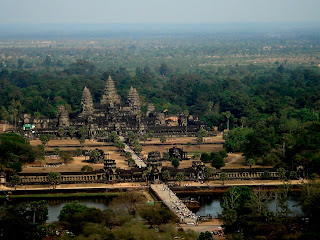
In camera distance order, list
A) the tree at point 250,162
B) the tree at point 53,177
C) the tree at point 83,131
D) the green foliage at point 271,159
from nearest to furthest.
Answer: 1. the tree at point 53,177
2. the tree at point 250,162
3. the green foliage at point 271,159
4. the tree at point 83,131

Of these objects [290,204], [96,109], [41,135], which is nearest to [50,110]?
[96,109]

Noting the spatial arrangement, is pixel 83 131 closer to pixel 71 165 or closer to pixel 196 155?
pixel 71 165

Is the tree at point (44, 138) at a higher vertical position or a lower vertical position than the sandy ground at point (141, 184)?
lower

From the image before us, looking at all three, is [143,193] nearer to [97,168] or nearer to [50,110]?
[97,168]

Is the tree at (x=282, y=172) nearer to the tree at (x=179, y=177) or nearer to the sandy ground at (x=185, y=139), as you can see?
the tree at (x=179, y=177)

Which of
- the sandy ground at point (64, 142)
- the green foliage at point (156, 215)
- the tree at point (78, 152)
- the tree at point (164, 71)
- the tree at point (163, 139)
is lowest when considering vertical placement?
the tree at point (164, 71)

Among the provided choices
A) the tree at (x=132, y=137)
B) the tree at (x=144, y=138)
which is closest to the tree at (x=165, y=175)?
the tree at (x=132, y=137)

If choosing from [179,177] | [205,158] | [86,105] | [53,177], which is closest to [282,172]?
[179,177]

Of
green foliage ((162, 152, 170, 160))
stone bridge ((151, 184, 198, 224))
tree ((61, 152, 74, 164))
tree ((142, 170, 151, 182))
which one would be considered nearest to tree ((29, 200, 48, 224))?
stone bridge ((151, 184, 198, 224))
